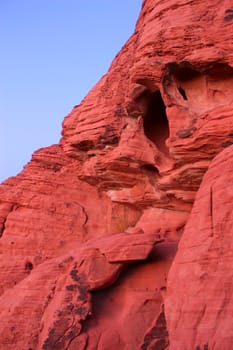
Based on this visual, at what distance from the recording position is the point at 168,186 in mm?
14391

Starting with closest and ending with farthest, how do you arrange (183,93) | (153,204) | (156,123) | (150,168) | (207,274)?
1. (207,274)
2. (183,93)
3. (150,168)
4. (156,123)
5. (153,204)

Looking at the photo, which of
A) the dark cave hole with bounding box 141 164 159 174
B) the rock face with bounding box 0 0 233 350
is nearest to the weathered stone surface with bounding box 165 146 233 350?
the rock face with bounding box 0 0 233 350

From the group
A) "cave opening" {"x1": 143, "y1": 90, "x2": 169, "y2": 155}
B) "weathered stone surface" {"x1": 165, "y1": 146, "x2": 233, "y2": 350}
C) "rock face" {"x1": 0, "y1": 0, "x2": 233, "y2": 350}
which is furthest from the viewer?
"cave opening" {"x1": 143, "y1": 90, "x2": 169, "y2": 155}

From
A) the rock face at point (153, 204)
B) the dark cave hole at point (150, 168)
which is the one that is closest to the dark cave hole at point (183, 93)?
the rock face at point (153, 204)

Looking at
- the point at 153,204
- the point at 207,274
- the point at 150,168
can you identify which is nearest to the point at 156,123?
the point at 150,168

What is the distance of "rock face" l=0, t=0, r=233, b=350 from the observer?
29.4 ft

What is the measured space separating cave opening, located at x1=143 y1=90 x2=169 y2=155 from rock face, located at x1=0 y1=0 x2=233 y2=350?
Result: 0.10 ft

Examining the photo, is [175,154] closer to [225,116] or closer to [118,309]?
[225,116]

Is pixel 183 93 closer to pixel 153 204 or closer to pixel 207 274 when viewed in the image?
pixel 153 204

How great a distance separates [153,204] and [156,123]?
8.03 feet

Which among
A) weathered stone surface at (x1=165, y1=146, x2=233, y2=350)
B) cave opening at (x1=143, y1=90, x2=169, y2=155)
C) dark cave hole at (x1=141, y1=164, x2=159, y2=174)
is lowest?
weathered stone surface at (x1=165, y1=146, x2=233, y2=350)

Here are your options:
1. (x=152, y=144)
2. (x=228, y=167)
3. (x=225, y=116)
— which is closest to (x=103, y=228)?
(x=152, y=144)

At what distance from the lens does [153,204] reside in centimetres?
1591

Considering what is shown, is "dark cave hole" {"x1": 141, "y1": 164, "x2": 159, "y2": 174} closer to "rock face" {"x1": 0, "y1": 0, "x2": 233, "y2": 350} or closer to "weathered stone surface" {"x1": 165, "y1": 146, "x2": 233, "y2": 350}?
"rock face" {"x1": 0, "y1": 0, "x2": 233, "y2": 350}
